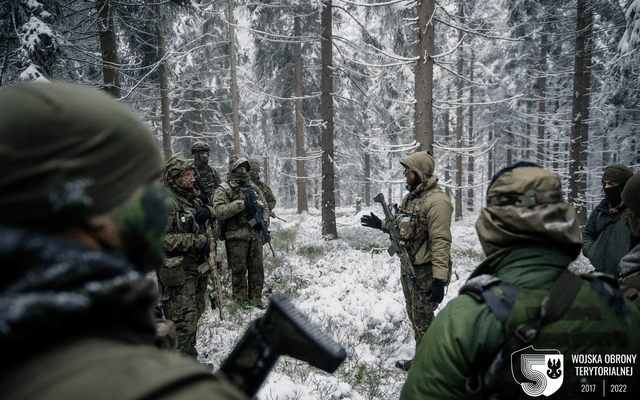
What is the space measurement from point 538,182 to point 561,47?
22863 mm

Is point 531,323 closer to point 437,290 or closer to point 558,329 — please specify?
point 558,329

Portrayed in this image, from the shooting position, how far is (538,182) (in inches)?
60.9

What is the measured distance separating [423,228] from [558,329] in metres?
2.75

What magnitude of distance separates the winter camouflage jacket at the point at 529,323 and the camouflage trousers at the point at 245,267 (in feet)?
15.7

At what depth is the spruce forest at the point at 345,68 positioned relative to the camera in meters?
6.89

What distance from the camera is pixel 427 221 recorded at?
13.3 ft

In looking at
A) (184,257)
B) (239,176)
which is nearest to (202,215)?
(184,257)

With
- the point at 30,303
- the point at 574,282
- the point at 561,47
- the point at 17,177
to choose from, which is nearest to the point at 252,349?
the point at 30,303

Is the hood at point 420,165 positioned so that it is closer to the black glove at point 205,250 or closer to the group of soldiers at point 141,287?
the group of soldiers at point 141,287

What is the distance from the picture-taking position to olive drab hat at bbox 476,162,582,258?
59.1 inches

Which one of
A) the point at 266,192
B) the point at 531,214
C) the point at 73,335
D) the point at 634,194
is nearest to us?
the point at 73,335

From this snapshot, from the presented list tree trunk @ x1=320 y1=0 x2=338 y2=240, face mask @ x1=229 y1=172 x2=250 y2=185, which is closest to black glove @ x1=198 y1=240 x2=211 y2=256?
face mask @ x1=229 y1=172 x2=250 y2=185

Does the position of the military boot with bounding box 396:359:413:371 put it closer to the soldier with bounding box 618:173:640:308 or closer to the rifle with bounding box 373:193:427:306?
the rifle with bounding box 373:193:427:306

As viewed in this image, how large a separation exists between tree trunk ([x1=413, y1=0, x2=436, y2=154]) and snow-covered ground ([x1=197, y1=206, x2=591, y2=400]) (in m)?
3.06
